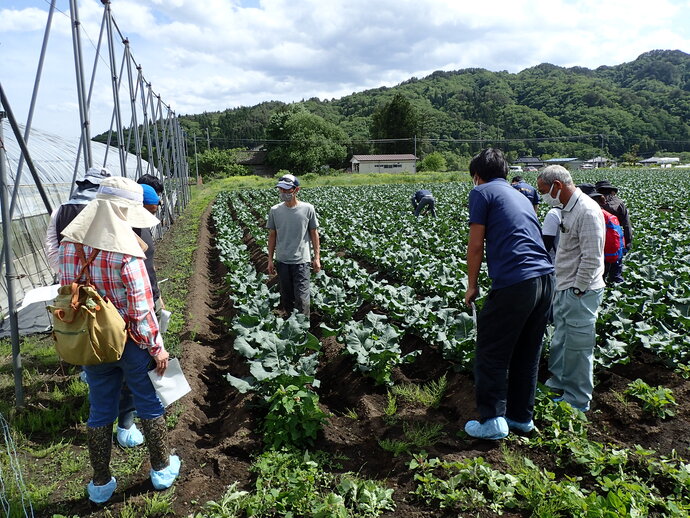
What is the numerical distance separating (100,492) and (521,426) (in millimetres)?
3154

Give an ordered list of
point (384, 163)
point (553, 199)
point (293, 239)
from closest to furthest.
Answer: point (553, 199) < point (293, 239) < point (384, 163)

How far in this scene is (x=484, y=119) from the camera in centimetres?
9962

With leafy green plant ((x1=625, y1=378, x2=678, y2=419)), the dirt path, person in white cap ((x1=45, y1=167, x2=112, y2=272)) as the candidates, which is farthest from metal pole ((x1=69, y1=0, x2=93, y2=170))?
leafy green plant ((x1=625, y1=378, x2=678, y2=419))

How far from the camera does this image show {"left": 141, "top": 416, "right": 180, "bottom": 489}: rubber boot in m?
3.15

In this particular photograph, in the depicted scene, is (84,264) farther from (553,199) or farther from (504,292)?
(553,199)

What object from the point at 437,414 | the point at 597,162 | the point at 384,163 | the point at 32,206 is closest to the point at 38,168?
the point at 32,206

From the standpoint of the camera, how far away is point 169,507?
3.03 metres

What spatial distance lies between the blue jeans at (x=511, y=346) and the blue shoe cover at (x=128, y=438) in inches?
113

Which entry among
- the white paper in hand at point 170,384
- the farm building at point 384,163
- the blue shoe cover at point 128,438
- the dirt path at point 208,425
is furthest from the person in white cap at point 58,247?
the farm building at point 384,163

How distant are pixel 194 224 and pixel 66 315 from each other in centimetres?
1727

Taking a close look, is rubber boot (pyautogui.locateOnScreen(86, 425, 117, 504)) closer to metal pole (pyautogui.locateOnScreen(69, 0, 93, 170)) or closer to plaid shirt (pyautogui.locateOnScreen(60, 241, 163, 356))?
plaid shirt (pyautogui.locateOnScreen(60, 241, 163, 356))

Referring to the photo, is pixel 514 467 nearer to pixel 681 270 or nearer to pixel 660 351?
pixel 660 351

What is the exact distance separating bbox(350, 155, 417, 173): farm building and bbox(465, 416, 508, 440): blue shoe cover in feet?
214

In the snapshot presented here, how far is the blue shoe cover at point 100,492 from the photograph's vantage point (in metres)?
3.11
